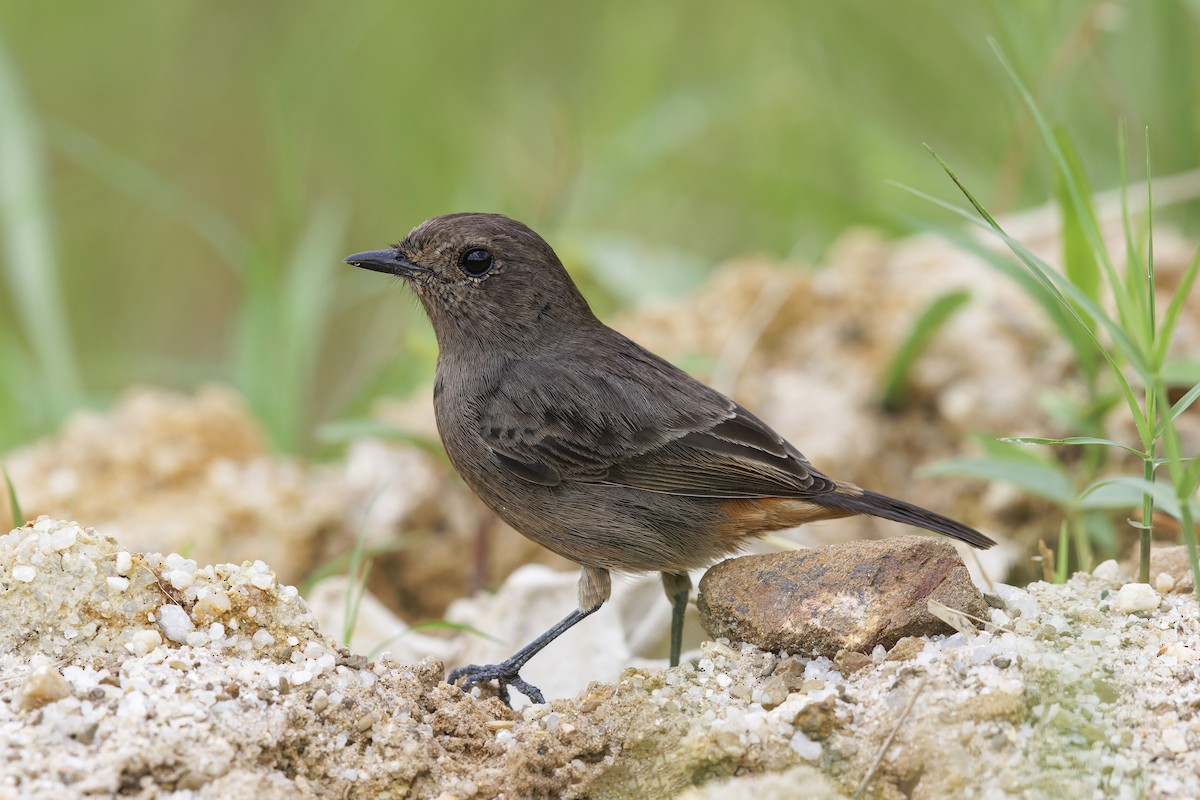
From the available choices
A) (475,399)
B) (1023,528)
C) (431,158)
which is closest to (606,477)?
(475,399)

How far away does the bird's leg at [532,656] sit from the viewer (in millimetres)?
3506

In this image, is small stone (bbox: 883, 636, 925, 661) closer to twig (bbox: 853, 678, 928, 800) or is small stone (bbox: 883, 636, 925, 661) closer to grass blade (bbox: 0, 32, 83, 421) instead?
twig (bbox: 853, 678, 928, 800)

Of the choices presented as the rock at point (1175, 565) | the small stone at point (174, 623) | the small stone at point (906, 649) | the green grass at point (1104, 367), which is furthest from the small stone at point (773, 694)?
the small stone at point (174, 623)

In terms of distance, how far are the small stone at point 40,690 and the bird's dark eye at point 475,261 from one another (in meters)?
2.19

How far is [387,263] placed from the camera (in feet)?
14.3

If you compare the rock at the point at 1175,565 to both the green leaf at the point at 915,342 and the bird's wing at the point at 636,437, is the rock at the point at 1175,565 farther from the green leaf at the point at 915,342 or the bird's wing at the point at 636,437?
the green leaf at the point at 915,342

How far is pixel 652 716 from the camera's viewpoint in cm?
269

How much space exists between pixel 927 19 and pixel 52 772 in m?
7.25

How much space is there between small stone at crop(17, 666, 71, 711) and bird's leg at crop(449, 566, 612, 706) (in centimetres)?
111

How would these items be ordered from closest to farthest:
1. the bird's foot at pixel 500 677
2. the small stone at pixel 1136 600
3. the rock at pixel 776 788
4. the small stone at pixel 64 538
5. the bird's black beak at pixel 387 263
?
the rock at pixel 776 788 < the small stone at pixel 64 538 < the small stone at pixel 1136 600 < the bird's foot at pixel 500 677 < the bird's black beak at pixel 387 263

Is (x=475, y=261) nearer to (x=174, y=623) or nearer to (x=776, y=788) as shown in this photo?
(x=174, y=623)

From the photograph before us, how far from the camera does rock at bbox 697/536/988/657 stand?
286 cm

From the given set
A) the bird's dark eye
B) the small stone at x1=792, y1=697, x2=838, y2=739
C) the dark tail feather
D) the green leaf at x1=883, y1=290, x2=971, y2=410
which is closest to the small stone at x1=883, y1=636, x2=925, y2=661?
the small stone at x1=792, y1=697, x2=838, y2=739

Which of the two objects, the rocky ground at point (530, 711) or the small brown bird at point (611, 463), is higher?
the small brown bird at point (611, 463)
